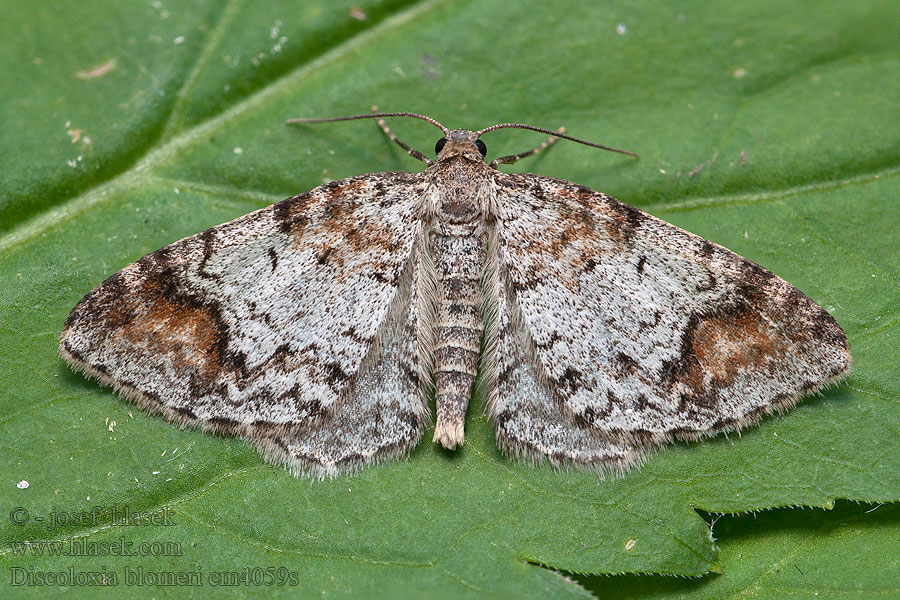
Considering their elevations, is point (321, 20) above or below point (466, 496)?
above

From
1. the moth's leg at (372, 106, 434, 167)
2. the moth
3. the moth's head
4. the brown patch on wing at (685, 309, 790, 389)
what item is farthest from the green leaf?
the brown patch on wing at (685, 309, 790, 389)

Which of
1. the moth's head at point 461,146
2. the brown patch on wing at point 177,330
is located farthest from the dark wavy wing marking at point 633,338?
the brown patch on wing at point 177,330

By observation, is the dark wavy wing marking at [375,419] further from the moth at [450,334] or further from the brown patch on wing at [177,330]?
the brown patch on wing at [177,330]

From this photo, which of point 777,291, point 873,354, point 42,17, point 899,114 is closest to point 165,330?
point 42,17

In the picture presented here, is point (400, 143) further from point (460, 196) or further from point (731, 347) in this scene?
point (731, 347)

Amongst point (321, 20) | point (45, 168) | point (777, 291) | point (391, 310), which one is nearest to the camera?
point (777, 291)

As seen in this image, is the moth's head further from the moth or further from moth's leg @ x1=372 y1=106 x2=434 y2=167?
the moth

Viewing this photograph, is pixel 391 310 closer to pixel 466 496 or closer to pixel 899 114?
pixel 466 496
